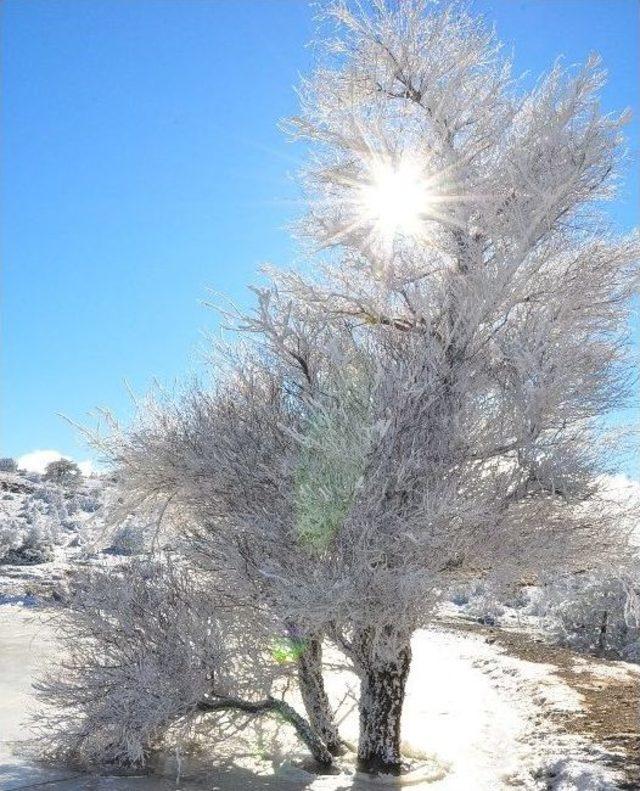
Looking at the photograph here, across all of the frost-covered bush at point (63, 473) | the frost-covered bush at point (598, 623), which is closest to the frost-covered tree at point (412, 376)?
the frost-covered bush at point (598, 623)

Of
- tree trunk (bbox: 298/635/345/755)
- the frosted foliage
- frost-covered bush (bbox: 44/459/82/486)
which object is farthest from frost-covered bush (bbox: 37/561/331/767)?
frost-covered bush (bbox: 44/459/82/486)

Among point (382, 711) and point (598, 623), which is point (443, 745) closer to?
point (382, 711)

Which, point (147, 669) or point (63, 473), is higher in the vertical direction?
point (63, 473)

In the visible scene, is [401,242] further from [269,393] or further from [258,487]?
[258,487]

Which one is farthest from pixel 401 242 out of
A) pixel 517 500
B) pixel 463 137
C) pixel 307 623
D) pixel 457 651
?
pixel 457 651

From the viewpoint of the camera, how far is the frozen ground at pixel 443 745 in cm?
728

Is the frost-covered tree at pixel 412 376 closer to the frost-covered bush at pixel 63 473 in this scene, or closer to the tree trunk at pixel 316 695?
the tree trunk at pixel 316 695

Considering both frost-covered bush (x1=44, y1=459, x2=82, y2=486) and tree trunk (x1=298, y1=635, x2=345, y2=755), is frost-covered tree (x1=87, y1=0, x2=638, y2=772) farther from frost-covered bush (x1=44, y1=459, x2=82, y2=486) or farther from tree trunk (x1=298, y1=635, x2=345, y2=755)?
frost-covered bush (x1=44, y1=459, x2=82, y2=486)

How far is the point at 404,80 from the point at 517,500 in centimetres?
516

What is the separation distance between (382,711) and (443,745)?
63.7 inches

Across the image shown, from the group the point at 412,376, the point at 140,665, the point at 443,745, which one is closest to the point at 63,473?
the point at 443,745

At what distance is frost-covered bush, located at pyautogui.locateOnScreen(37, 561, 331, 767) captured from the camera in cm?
725

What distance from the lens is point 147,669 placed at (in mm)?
7230

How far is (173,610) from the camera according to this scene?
7.75 meters
